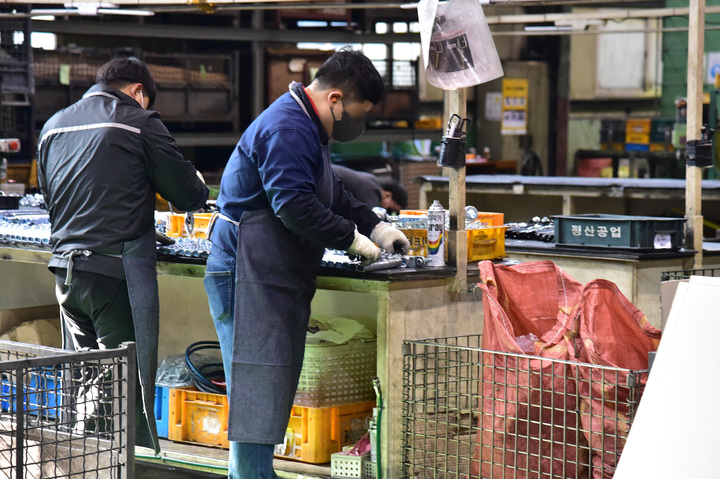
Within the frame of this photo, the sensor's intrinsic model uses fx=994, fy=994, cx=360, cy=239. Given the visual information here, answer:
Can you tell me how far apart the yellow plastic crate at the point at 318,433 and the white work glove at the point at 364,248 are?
818mm

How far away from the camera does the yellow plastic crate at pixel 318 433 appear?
4.01 m

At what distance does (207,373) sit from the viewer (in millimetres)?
4527

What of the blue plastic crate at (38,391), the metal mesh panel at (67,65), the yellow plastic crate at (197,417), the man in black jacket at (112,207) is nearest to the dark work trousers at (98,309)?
the man in black jacket at (112,207)

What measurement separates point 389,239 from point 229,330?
0.69 metres

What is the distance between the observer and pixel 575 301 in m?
3.58

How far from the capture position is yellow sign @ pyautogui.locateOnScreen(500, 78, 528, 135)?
43.3 ft

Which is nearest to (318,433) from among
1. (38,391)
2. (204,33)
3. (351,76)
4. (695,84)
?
(351,76)

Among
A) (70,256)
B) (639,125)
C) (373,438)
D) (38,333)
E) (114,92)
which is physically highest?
(639,125)

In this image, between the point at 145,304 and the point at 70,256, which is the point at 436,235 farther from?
the point at 70,256

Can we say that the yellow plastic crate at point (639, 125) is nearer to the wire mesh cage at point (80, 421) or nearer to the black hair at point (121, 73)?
the black hair at point (121, 73)

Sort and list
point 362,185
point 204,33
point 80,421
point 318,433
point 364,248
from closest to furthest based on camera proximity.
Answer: point 80,421
point 364,248
point 318,433
point 362,185
point 204,33

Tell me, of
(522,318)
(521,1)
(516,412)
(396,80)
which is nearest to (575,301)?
(522,318)

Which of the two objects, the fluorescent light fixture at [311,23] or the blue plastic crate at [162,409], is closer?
the blue plastic crate at [162,409]

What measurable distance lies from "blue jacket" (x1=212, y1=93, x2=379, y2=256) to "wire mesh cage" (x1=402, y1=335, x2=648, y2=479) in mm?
557
